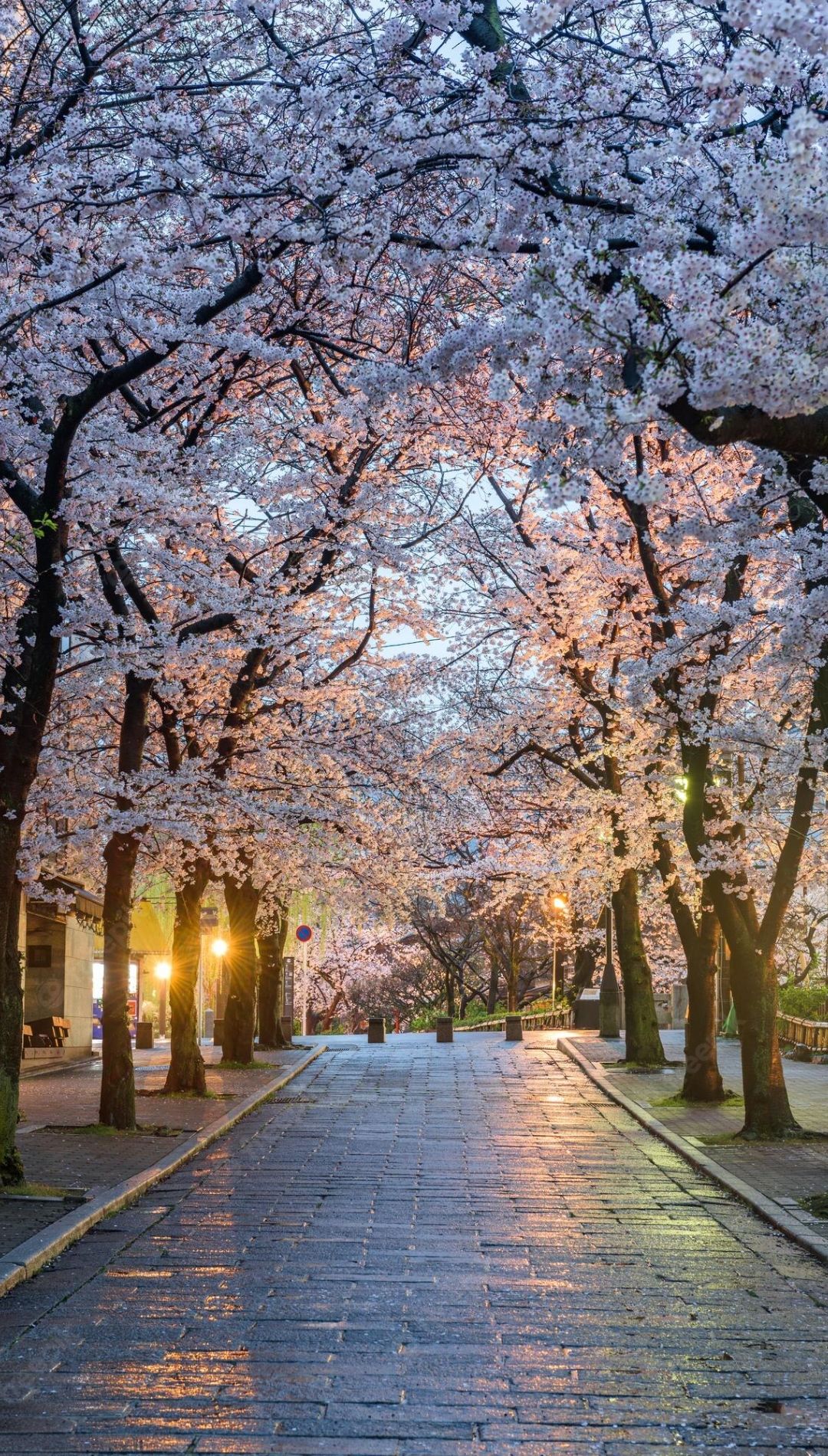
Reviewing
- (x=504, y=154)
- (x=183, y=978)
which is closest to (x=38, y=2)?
(x=504, y=154)

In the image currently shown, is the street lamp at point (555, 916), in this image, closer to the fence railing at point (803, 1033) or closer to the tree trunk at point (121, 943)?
the fence railing at point (803, 1033)

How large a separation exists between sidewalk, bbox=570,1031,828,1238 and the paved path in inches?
22.3

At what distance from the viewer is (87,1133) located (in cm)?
1675

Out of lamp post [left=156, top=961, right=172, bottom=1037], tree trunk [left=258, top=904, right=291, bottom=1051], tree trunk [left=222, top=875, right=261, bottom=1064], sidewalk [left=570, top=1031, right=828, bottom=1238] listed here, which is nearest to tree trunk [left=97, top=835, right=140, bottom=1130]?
sidewalk [left=570, top=1031, right=828, bottom=1238]

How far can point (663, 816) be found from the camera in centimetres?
2456

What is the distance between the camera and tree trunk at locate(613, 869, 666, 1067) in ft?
83.5

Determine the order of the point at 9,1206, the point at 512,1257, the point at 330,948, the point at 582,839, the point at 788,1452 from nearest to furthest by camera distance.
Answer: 1. the point at 788,1452
2. the point at 512,1257
3. the point at 9,1206
4. the point at 582,839
5. the point at 330,948

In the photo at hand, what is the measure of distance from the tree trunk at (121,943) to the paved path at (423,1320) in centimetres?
252

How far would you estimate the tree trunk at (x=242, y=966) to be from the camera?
91.2ft

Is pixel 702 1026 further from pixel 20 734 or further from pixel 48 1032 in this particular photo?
pixel 48 1032

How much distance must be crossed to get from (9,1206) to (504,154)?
27.8 feet

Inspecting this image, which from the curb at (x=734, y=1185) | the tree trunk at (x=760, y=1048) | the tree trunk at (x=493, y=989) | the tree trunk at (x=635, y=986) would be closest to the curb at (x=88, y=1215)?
the curb at (x=734, y=1185)

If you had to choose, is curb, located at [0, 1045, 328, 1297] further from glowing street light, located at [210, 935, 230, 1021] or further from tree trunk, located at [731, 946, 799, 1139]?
glowing street light, located at [210, 935, 230, 1021]

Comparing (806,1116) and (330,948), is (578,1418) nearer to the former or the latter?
(806,1116)
